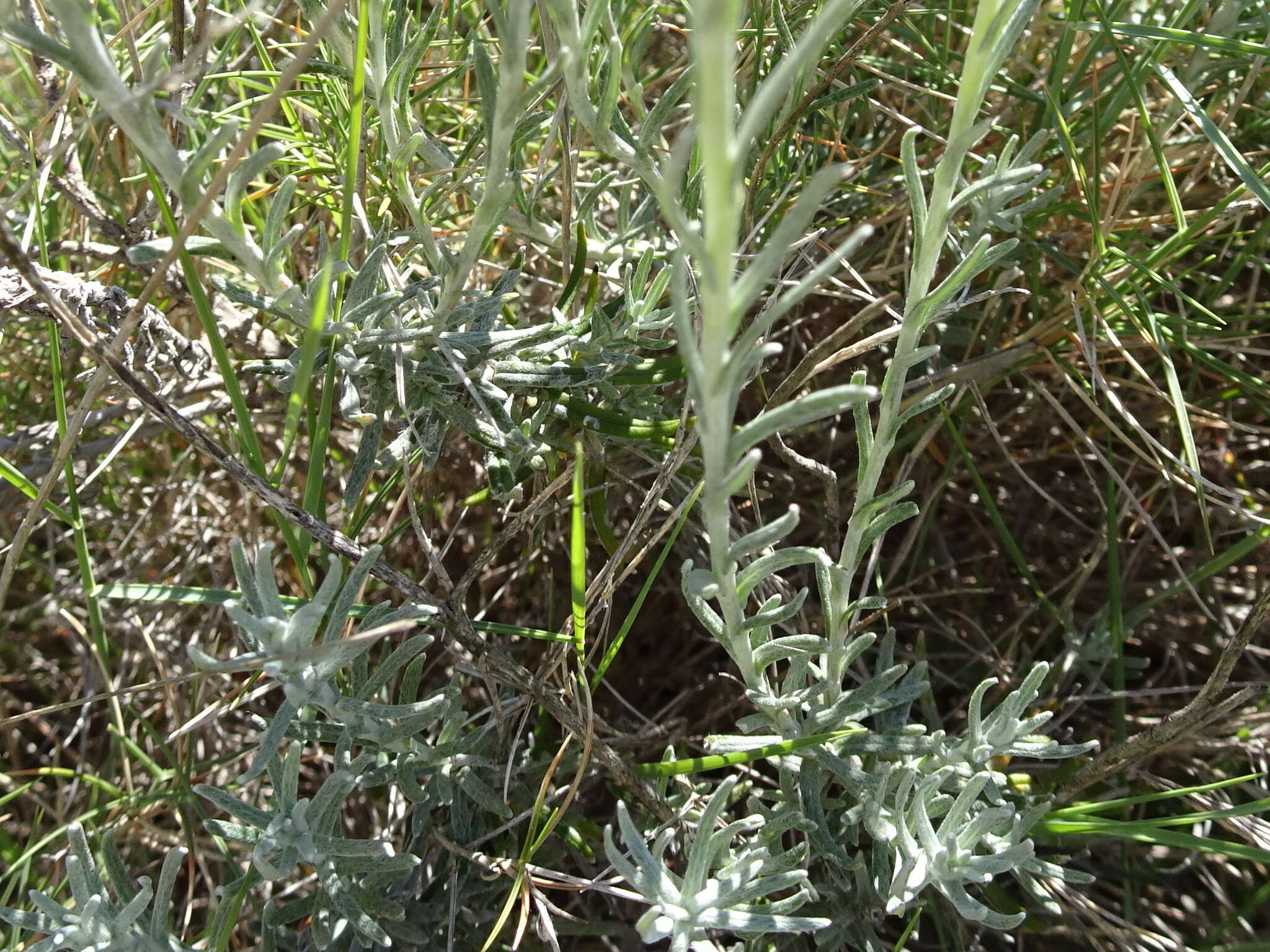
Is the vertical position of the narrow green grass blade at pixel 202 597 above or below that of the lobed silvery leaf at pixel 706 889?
above

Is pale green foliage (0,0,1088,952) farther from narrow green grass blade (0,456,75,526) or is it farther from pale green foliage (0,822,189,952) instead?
narrow green grass blade (0,456,75,526)

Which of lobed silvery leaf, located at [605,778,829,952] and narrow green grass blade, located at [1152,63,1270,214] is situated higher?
narrow green grass blade, located at [1152,63,1270,214]

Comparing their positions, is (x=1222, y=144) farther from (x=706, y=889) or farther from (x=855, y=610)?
(x=706, y=889)

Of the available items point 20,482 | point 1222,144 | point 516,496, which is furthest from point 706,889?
point 1222,144

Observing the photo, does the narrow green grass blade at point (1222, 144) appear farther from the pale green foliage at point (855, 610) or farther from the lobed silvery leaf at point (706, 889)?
the lobed silvery leaf at point (706, 889)

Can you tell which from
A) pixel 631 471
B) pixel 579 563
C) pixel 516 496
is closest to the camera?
pixel 579 563

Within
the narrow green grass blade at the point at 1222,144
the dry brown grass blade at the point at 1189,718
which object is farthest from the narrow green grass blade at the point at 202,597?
the narrow green grass blade at the point at 1222,144

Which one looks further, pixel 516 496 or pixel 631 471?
pixel 631 471

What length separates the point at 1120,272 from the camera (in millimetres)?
1263

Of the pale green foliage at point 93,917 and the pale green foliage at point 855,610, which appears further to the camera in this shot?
the pale green foliage at point 93,917

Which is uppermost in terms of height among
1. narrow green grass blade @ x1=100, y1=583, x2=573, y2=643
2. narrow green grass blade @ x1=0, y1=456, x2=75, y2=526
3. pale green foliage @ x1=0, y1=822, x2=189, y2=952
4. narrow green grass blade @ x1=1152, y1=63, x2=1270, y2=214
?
narrow green grass blade @ x1=1152, y1=63, x2=1270, y2=214

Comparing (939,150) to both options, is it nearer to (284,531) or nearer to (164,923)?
(284,531)

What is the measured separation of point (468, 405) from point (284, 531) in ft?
0.72

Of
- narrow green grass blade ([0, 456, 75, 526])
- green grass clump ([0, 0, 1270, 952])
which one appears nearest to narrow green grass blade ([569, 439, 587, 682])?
green grass clump ([0, 0, 1270, 952])
